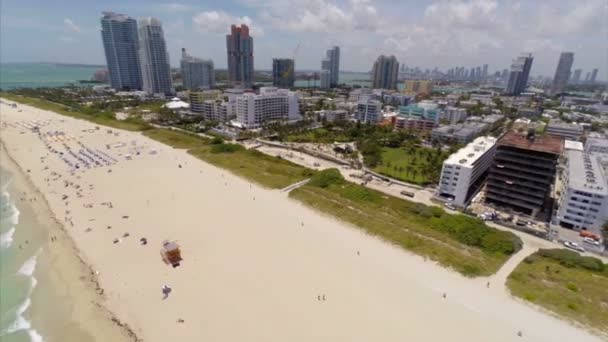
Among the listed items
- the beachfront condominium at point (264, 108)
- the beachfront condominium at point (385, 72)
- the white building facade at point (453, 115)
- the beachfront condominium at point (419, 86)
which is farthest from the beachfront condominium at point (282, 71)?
the white building facade at point (453, 115)

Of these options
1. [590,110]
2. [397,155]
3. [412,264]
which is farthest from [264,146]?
[590,110]

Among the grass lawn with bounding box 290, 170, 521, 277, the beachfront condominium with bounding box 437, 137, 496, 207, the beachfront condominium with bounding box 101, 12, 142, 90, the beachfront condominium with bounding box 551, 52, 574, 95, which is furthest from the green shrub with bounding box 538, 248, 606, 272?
the beachfront condominium with bounding box 551, 52, 574, 95

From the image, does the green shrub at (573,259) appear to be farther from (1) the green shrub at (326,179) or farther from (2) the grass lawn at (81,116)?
(2) the grass lawn at (81,116)

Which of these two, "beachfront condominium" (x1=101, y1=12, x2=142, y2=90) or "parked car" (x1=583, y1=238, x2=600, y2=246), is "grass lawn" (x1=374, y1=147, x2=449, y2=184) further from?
"beachfront condominium" (x1=101, y1=12, x2=142, y2=90)

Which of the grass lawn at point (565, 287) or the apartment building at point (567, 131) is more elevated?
the apartment building at point (567, 131)

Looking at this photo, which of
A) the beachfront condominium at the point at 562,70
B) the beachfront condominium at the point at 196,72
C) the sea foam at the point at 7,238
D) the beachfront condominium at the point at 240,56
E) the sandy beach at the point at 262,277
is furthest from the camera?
the beachfront condominium at the point at 562,70

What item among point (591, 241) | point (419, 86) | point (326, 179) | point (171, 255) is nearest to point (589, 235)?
point (591, 241)
